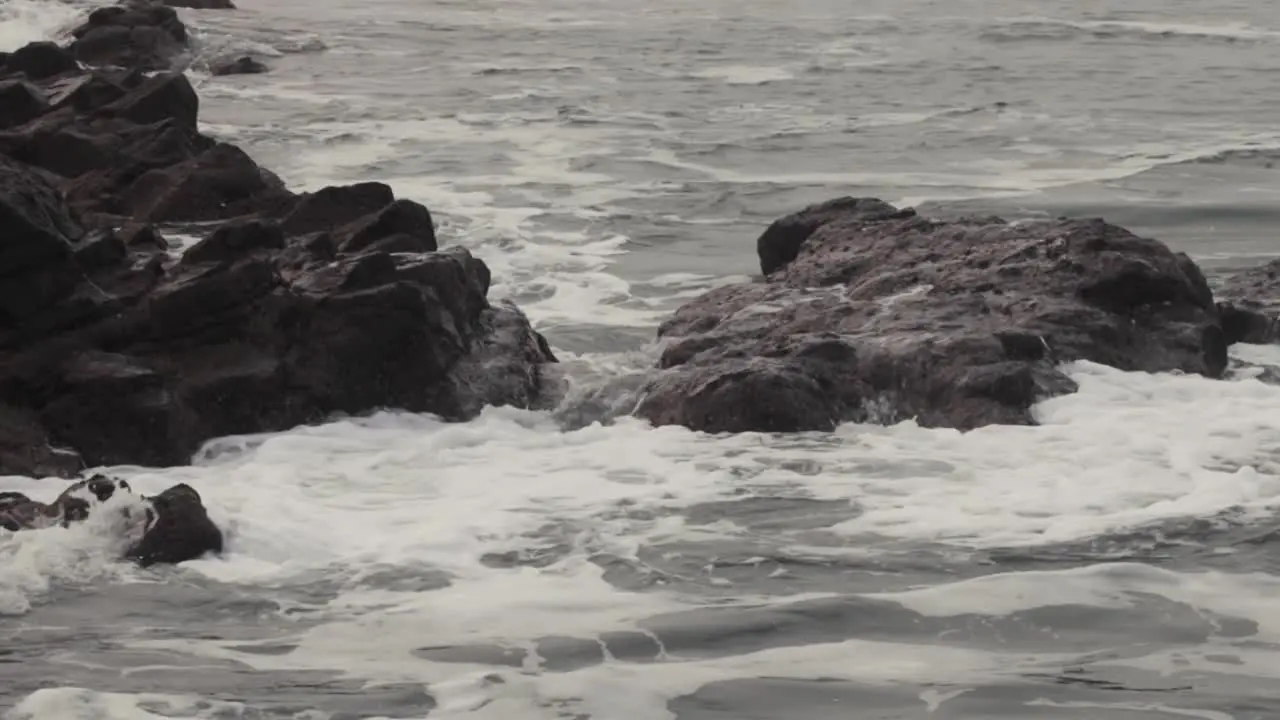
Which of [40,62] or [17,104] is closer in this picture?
[17,104]

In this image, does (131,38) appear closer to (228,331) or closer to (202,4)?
(202,4)

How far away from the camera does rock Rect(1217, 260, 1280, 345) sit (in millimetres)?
11852

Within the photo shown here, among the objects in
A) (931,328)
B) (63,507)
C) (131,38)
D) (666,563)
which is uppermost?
(131,38)

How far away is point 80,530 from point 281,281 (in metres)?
2.84

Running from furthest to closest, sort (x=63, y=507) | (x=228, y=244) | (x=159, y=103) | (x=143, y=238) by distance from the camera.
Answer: (x=159, y=103), (x=143, y=238), (x=228, y=244), (x=63, y=507)

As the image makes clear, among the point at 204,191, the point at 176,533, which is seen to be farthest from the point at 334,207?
the point at 176,533

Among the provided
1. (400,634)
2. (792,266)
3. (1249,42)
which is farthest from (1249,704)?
(1249,42)

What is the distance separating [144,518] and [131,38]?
21.2 meters

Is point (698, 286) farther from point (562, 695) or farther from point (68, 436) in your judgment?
point (562, 695)

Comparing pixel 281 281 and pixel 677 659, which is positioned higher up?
pixel 281 281

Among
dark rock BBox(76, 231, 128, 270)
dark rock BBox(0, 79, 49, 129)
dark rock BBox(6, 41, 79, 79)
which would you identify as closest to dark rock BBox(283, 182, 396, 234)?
dark rock BBox(76, 231, 128, 270)

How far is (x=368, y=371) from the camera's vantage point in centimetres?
1041

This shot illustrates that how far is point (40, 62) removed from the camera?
1916 centimetres

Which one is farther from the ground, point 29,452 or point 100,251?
point 100,251
